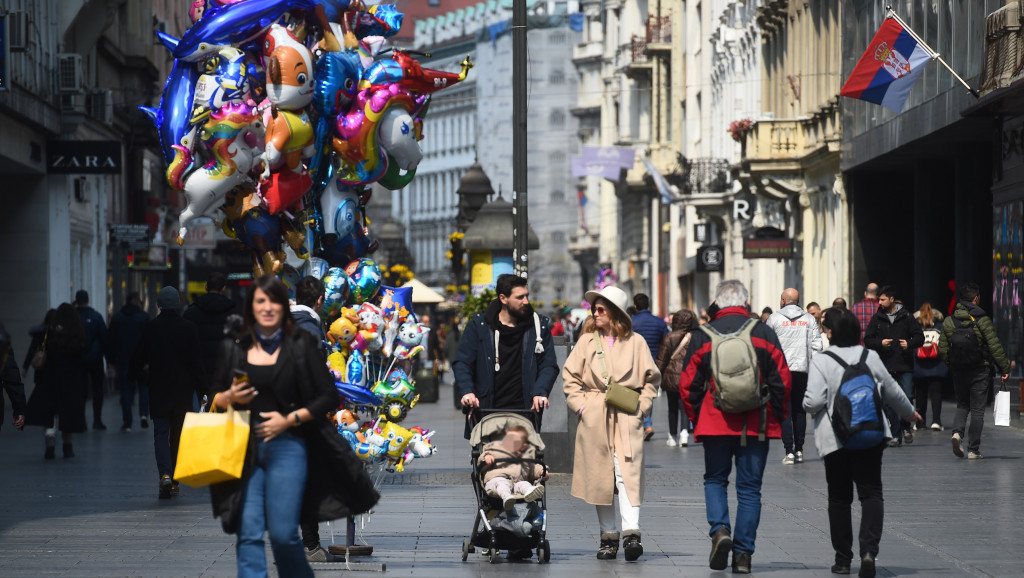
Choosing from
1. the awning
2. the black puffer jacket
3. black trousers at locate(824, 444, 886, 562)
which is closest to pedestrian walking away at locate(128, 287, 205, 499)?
black trousers at locate(824, 444, 886, 562)

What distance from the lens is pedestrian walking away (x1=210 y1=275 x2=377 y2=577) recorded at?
848cm

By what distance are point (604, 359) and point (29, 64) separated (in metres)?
19.7

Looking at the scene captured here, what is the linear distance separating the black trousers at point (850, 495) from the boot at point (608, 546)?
1451 mm

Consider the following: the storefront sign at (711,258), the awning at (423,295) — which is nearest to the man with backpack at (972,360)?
the awning at (423,295)

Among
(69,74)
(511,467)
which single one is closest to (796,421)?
(511,467)

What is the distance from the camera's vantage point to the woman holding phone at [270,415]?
8.48m

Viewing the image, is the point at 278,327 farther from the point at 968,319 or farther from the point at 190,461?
the point at 968,319

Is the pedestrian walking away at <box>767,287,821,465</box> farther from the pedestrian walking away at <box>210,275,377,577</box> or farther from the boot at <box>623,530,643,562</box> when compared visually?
the pedestrian walking away at <box>210,275,377,577</box>

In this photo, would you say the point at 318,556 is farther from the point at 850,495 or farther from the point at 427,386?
the point at 427,386

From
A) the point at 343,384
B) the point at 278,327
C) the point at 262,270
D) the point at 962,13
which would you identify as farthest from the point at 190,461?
the point at 962,13

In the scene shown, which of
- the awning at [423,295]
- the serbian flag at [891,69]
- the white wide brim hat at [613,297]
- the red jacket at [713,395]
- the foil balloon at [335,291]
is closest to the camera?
the red jacket at [713,395]

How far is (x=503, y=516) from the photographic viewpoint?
38.2 ft

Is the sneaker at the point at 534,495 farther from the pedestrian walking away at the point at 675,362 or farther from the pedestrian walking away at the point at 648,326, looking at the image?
the pedestrian walking away at the point at 648,326

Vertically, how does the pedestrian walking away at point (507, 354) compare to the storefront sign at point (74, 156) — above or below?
below
